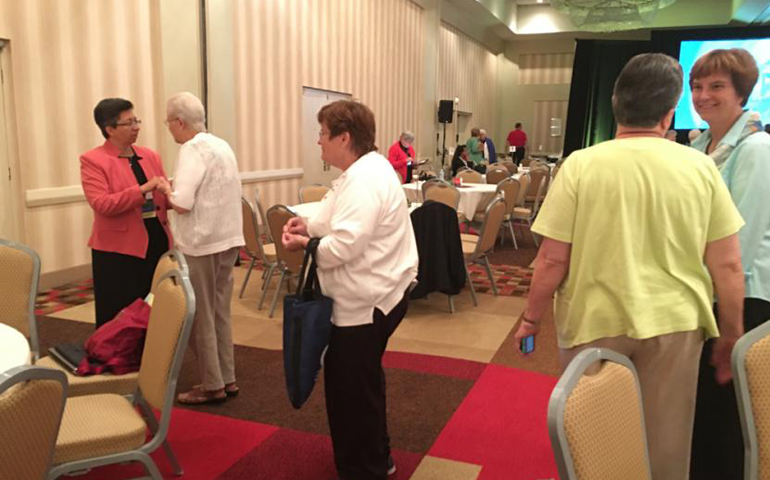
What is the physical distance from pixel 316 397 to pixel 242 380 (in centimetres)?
52

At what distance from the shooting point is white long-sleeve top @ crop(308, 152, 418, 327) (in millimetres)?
2107

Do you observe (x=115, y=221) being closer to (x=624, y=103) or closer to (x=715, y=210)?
(x=624, y=103)

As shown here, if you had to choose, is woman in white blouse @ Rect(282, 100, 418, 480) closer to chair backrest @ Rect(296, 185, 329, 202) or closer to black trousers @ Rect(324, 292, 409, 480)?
black trousers @ Rect(324, 292, 409, 480)

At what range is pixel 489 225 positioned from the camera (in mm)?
5309

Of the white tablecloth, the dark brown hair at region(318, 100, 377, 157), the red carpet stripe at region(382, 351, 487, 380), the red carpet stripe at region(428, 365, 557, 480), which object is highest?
the dark brown hair at region(318, 100, 377, 157)

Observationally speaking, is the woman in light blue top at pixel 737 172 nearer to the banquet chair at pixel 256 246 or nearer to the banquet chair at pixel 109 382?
the banquet chair at pixel 109 382

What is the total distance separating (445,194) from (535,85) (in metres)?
14.9

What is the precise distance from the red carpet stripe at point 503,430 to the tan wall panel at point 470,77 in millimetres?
12241

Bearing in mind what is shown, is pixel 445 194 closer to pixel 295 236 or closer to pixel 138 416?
pixel 295 236

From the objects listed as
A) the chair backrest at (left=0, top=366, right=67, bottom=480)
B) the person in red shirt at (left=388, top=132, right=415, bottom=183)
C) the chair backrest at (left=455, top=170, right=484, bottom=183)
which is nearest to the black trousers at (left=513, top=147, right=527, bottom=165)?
the person in red shirt at (left=388, top=132, right=415, bottom=183)

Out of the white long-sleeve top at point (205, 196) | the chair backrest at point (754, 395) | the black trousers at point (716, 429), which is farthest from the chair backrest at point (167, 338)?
the black trousers at point (716, 429)

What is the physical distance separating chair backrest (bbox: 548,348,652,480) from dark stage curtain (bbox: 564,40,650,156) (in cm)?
1635

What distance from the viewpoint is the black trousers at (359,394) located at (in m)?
2.26

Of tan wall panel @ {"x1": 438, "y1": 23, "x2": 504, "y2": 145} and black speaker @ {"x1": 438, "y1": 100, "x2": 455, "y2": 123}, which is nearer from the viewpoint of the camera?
black speaker @ {"x1": 438, "y1": 100, "x2": 455, "y2": 123}
